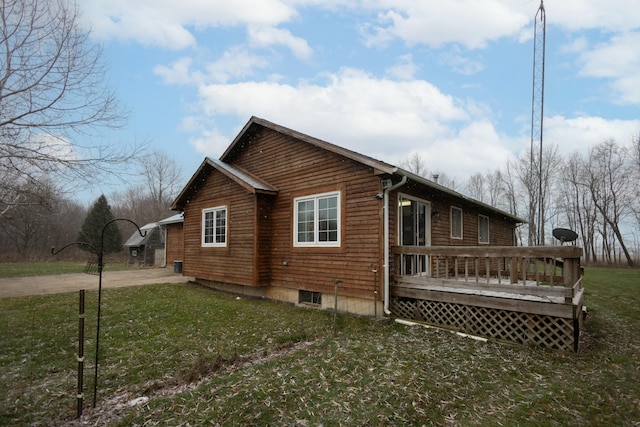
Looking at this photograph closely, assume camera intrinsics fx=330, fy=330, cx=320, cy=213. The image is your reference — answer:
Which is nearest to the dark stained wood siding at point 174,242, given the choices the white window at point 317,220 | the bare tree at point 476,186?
the white window at point 317,220

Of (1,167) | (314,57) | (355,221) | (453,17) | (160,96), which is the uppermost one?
(314,57)

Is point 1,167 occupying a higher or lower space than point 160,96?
lower

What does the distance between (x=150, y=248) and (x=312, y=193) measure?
17.3 meters

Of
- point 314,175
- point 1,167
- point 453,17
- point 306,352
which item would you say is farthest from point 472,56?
point 1,167

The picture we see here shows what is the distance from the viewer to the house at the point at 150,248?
858 inches

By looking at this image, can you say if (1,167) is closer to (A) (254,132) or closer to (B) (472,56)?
(A) (254,132)

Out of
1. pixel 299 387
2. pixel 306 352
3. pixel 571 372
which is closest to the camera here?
pixel 299 387

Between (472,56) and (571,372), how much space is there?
12.4 meters

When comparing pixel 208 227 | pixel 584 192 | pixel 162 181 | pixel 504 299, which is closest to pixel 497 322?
pixel 504 299

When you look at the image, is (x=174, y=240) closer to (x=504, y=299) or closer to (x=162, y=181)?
(x=504, y=299)

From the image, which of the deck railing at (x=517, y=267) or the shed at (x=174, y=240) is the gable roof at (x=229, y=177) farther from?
the shed at (x=174, y=240)

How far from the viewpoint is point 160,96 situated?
11.8 m

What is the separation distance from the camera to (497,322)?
251 inches

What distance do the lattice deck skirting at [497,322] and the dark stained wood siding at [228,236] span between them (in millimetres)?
4689
